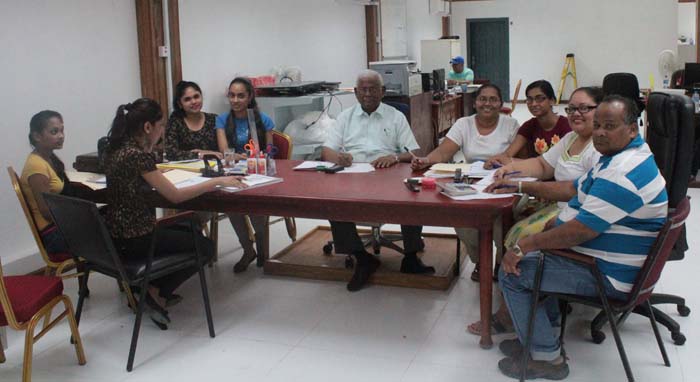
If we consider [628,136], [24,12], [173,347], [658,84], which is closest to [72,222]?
[173,347]

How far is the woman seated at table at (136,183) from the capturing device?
2.96 m

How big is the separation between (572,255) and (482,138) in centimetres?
152

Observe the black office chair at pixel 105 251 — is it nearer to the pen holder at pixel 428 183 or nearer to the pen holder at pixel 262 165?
the pen holder at pixel 262 165

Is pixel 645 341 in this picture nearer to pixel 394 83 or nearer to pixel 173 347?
pixel 173 347

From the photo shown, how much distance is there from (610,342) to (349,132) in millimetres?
1973

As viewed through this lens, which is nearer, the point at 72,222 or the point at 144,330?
the point at 72,222

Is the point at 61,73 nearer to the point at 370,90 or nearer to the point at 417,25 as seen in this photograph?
the point at 370,90

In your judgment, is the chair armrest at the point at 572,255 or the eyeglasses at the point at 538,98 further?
the eyeglasses at the point at 538,98

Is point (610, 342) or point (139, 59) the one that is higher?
point (139, 59)

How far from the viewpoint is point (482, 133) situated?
386 centimetres

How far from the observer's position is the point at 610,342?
2.96 meters

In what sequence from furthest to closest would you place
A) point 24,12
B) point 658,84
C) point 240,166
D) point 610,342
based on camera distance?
point 658,84
point 24,12
point 240,166
point 610,342

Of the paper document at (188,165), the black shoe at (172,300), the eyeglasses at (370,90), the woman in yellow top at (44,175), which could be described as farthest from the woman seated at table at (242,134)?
the woman in yellow top at (44,175)

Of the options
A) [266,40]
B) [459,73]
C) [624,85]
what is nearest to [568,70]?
[459,73]
